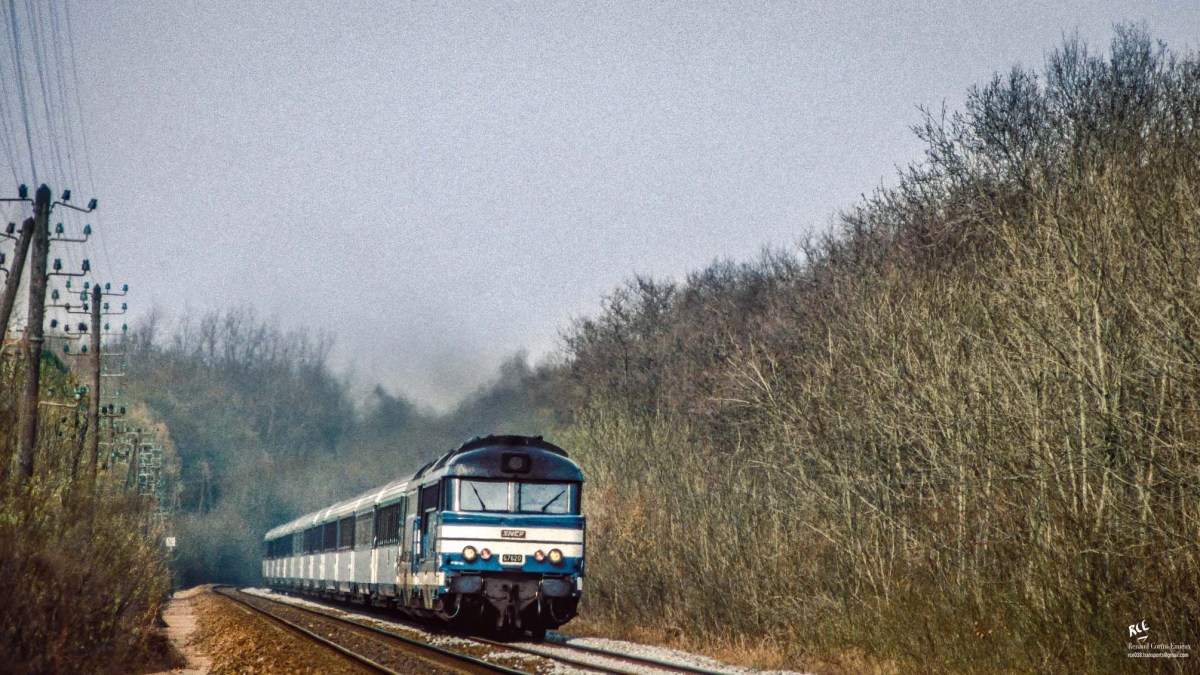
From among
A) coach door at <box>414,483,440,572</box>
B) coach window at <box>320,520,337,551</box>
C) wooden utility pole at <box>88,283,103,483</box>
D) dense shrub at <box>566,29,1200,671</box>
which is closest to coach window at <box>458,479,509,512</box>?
coach door at <box>414,483,440,572</box>

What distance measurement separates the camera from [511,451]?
20594 mm

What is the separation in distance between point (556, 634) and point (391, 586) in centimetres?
341

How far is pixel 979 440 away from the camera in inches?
597

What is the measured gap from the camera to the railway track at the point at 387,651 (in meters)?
15.1

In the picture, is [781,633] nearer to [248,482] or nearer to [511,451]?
[511,451]

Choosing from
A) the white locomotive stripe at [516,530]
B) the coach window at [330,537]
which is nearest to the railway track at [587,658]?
the white locomotive stripe at [516,530]

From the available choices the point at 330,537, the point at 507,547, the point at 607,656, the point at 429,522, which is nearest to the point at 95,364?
the point at 330,537

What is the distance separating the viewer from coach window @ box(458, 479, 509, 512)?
65.3 feet

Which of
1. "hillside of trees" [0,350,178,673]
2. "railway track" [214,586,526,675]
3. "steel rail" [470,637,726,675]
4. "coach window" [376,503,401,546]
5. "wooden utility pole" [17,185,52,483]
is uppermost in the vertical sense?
"wooden utility pole" [17,185,52,483]

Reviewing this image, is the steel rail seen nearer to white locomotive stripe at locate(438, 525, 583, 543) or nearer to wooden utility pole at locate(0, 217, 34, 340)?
white locomotive stripe at locate(438, 525, 583, 543)

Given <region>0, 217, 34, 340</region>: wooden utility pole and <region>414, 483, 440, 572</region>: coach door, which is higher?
<region>0, 217, 34, 340</region>: wooden utility pole

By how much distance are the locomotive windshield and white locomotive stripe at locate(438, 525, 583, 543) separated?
364 mm

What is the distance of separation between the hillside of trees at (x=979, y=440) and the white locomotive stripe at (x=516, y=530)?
2.47m

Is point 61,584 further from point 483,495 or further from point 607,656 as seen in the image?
point 483,495
